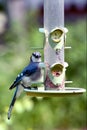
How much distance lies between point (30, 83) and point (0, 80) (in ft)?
9.31

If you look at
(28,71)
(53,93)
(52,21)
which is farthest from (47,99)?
(53,93)

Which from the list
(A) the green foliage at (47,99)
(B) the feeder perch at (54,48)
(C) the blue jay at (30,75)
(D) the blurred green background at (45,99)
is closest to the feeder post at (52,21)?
(B) the feeder perch at (54,48)

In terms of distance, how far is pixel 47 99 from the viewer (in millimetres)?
11812

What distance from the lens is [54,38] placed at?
6734 millimetres

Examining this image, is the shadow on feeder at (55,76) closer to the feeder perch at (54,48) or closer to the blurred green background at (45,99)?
the feeder perch at (54,48)

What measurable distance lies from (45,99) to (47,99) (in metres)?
0.03

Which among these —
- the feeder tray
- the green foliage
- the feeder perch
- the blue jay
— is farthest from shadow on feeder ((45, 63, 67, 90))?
the green foliage

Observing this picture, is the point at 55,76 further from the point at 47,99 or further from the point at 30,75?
the point at 47,99

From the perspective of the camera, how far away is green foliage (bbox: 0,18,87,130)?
32.6 feet

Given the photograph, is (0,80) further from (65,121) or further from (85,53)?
(85,53)

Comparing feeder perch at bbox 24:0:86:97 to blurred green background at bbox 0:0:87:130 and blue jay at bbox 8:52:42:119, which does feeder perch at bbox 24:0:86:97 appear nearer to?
blue jay at bbox 8:52:42:119

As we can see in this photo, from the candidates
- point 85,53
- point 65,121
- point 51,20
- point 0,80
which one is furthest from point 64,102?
point 51,20

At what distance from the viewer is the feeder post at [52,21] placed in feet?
22.3

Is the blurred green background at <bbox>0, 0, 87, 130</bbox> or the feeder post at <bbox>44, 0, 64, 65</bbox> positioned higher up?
the feeder post at <bbox>44, 0, 64, 65</bbox>
